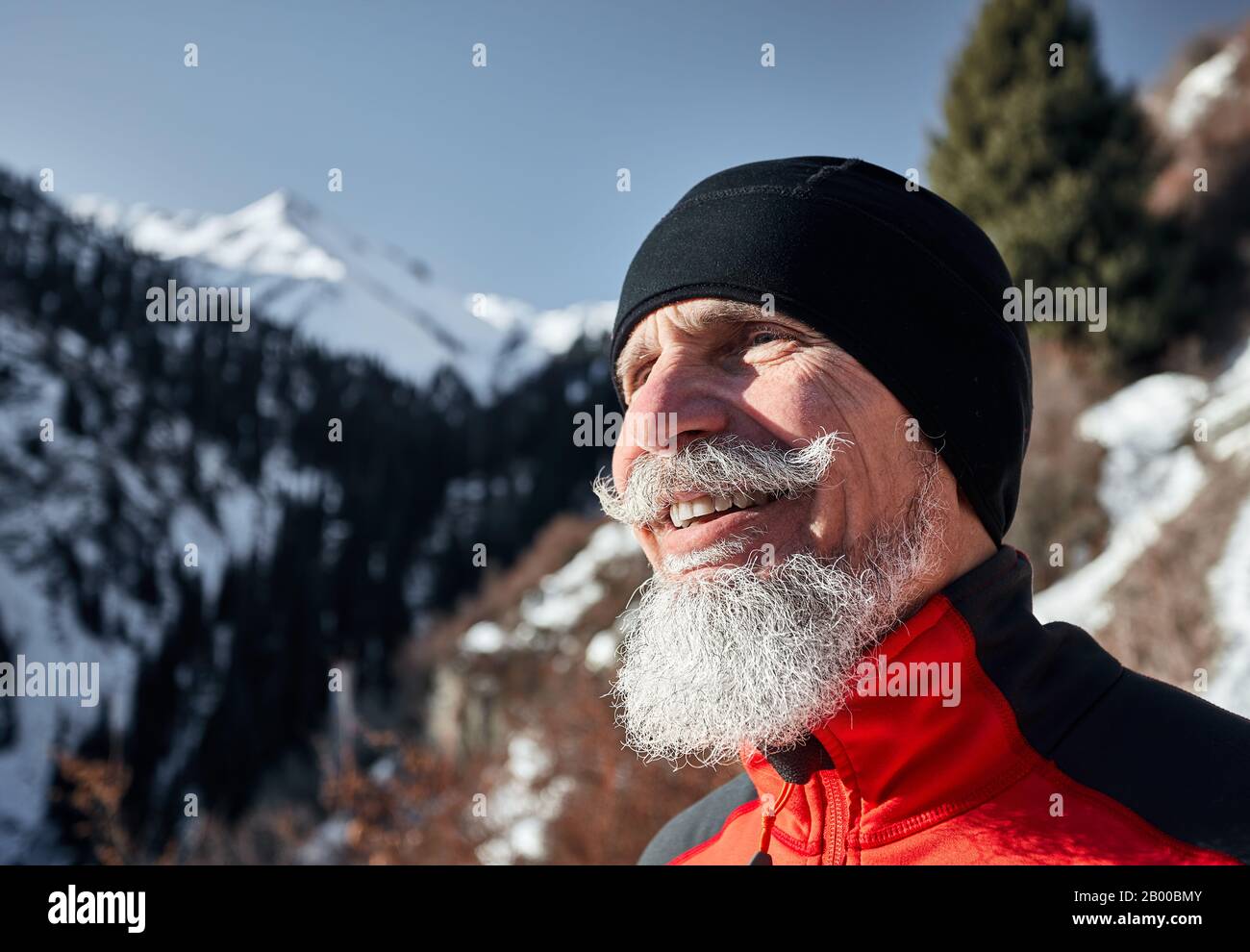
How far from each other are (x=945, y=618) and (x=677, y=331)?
2.53 ft

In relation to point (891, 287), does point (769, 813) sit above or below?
below

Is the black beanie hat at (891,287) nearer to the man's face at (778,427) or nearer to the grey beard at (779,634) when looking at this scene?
the man's face at (778,427)

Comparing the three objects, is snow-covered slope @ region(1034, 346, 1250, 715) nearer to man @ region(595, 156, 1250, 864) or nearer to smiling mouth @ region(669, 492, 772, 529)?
man @ region(595, 156, 1250, 864)

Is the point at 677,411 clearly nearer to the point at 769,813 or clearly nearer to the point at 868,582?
the point at 868,582

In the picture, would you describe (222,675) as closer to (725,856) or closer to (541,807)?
(541,807)

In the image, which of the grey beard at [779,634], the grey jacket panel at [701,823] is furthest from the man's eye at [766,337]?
the grey jacket panel at [701,823]

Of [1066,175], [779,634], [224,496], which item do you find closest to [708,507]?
[779,634]

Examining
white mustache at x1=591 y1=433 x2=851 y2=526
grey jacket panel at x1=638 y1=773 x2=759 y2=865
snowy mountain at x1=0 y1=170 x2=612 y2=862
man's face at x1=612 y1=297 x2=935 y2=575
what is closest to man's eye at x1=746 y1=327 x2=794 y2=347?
man's face at x1=612 y1=297 x2=935 y2=575

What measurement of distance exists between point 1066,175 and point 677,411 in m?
15.6

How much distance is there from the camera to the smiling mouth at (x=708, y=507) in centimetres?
146

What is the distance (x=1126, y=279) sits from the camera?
Result: 14.3m

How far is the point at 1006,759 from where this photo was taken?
1341mm

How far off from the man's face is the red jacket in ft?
0.72

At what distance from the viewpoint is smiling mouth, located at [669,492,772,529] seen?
4.78 feet
